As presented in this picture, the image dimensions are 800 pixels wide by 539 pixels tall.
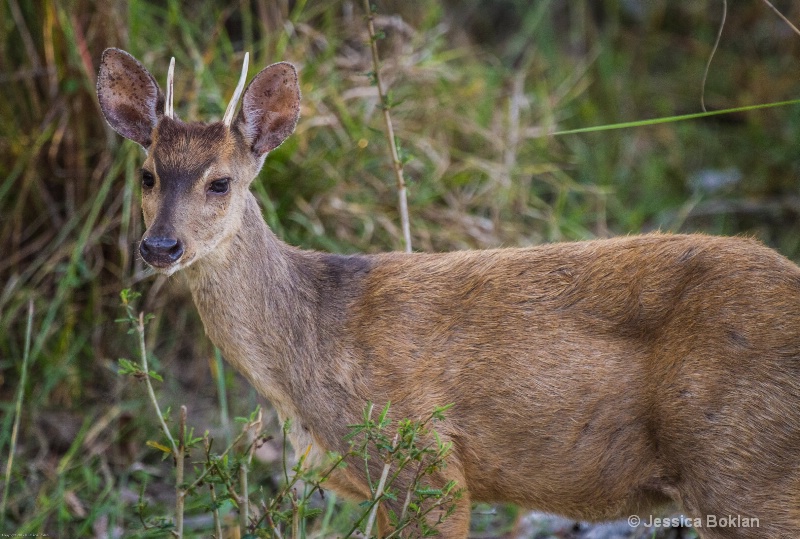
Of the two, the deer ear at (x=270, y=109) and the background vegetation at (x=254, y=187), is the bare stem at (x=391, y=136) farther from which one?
the deer ear at (x=270, y=109)

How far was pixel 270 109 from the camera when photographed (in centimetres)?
430

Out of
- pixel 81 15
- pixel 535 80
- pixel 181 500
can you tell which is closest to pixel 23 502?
pixel 181 500

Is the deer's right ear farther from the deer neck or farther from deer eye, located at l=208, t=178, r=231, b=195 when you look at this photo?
the deer neck

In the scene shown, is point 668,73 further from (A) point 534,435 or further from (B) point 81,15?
(A) point 534,435

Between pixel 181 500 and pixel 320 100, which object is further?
pixel 320 100

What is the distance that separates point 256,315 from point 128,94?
1.07 meters

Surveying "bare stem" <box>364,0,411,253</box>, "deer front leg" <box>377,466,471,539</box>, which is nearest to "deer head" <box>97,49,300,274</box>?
"bare stem" <box>364,0,411,253</box>

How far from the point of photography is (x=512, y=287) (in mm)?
3975

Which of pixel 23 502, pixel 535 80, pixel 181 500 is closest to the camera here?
pixel 181 500

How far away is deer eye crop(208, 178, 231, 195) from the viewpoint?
13.2ft

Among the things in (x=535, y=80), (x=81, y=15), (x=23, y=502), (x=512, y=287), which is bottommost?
(x=23, y=502)

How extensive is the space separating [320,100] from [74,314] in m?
1.86

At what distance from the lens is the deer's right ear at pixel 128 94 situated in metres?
4.29

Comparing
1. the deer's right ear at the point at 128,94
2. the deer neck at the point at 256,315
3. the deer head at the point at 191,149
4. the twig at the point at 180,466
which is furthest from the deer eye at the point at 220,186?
the twig at the point at 180,466
